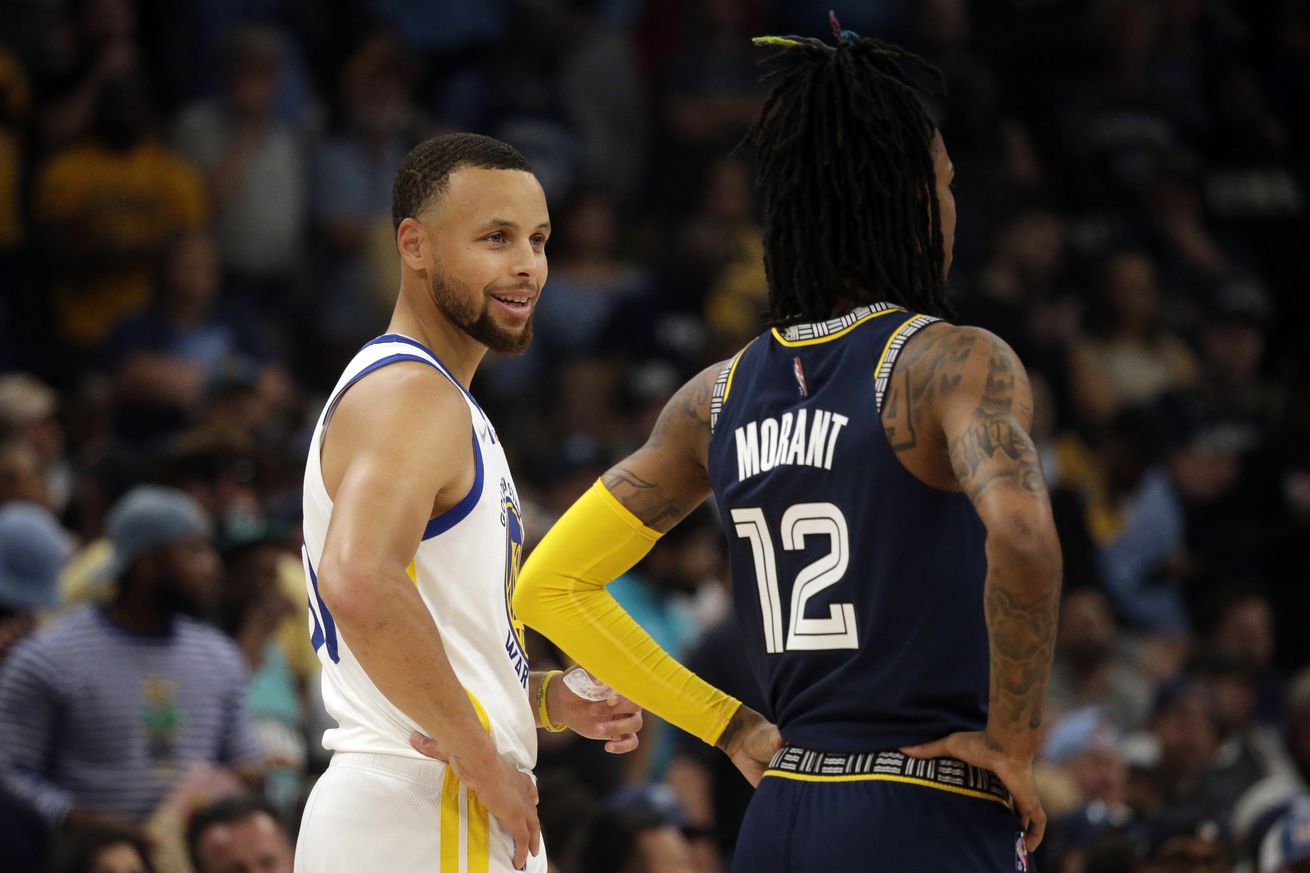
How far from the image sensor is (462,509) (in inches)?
150

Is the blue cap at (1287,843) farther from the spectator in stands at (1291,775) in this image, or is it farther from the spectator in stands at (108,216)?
the spectator in stands at (108,216)

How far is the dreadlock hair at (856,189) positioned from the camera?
3.78m

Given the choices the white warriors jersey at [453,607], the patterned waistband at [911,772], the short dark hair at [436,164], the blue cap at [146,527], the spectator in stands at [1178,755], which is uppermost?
the short dark hair at [436,164]

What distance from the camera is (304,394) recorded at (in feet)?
34.2

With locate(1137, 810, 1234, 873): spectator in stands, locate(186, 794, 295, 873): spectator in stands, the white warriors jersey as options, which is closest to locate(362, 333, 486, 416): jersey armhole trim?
the white warriors jersey

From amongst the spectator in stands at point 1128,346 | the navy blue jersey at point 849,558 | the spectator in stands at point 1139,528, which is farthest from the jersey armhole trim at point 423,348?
the spectator in stands at point 1128,346

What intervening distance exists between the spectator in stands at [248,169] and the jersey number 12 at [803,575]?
736 cm

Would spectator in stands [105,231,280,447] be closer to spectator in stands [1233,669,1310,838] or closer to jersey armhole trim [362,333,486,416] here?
spectator in stands [1233,669,1310,838]

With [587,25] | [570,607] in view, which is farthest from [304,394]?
[570,607]

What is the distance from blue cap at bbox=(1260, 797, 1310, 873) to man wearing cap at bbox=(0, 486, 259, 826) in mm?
3656

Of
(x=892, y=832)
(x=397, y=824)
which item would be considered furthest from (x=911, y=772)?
(x=397, y=824)

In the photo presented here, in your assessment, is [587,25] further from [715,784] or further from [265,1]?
[715,784]

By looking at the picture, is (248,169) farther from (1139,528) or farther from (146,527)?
(1139,528)

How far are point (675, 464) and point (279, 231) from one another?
7.04m
